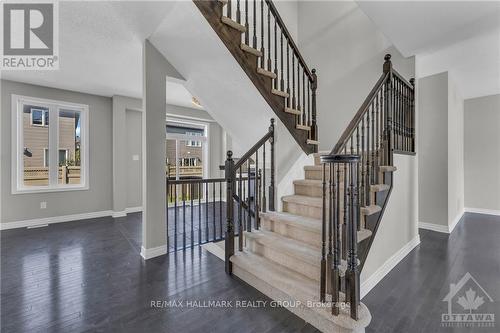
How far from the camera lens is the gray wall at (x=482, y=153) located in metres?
5.03

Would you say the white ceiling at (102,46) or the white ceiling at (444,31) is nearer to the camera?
the white ceiling at (444,31)

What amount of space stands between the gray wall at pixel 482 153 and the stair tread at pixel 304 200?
501cm

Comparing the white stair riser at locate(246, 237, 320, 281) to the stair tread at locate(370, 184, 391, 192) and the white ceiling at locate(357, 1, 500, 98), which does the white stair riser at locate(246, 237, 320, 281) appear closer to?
the stair tread at locate(370, 184, 391, 192)

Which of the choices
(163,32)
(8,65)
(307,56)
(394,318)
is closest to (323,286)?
(394,318)

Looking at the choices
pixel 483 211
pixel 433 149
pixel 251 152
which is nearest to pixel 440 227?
pixel 433 149

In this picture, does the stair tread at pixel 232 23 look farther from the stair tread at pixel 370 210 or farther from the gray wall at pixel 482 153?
the gray wall at pixel 482 153

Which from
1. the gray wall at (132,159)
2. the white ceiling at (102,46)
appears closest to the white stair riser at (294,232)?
the white ceiling at (102,46)

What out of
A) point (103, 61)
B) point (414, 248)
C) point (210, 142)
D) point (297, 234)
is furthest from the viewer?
point (210, 142)

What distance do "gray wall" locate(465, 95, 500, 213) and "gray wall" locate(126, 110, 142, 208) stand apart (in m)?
7.73

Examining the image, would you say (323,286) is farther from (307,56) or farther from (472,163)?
(472,163)

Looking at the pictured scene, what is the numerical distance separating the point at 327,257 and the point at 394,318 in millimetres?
690

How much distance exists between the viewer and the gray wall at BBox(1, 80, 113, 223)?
14.0ft

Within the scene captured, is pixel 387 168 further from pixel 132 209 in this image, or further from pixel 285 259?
pixel 132 209

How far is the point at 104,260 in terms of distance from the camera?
2.88 m
